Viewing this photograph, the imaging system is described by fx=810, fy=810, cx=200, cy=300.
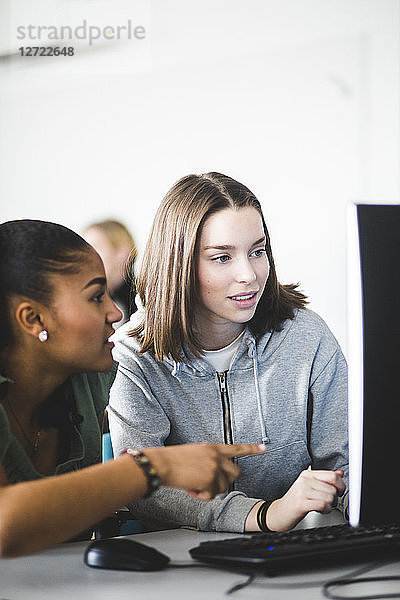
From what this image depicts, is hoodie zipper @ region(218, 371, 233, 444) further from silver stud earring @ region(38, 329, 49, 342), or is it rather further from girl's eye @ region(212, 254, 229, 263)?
silver stud earring @ region(38, 329, 49, 342)

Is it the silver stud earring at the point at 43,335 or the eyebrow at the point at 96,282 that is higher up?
the eyebrow at the point at 96,282

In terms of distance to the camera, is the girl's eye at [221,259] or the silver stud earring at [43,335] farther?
the girl's eye at [221,259]

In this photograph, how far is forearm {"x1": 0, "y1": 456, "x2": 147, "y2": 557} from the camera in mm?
882

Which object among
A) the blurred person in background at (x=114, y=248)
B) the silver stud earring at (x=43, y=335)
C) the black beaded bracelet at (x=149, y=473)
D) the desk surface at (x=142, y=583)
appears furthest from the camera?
the blurred person in background at (x=114, y=248)

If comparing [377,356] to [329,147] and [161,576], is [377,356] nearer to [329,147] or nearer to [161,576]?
[161,576]

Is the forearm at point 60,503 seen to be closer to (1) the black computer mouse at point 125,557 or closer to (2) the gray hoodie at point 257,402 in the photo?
(1) the black computer mouse at point 125,557

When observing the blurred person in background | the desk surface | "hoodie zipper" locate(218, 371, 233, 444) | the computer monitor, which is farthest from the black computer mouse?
the blurred person in background

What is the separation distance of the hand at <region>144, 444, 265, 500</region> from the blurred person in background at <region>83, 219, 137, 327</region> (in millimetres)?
1985

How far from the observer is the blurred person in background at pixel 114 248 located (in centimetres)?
304

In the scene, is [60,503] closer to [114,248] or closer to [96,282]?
[96,282]

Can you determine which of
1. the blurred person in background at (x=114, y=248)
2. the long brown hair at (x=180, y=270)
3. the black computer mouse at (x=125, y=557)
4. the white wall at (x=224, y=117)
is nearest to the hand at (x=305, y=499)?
the black computer mouse at (x=125, y=557)

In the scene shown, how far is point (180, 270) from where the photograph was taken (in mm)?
1493

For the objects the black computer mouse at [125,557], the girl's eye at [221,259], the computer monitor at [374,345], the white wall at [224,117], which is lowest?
the black computer mouse at [125,557]

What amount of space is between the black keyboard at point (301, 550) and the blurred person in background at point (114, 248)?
2085 mm
